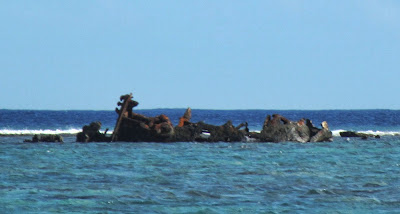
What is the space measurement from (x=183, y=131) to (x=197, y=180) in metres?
18.5

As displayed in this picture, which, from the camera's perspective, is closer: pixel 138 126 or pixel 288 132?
pixel 138 126

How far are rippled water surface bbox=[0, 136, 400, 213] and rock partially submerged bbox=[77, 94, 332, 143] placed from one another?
3.39 meters

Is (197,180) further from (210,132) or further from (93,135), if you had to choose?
(93,135)

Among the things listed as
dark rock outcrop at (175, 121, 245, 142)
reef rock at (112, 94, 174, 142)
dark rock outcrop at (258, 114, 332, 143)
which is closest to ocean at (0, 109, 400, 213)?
reef rock at (112, 94, 174, 142)

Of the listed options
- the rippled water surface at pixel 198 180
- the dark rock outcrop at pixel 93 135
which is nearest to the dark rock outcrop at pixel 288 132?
the rippled water surface at pixel 198 180

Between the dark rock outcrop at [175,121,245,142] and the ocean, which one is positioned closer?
the ocean

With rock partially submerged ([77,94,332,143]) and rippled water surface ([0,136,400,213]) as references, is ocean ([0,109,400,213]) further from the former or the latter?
rock partially submerged ([77,94,332,143])

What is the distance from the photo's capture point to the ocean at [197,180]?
1888 cm

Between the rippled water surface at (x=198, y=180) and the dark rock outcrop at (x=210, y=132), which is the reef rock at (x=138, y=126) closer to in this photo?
the dark rock outcrop at (x=210, y=132)

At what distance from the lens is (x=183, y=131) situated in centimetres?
4228

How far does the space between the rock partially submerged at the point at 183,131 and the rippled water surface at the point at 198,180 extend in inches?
134

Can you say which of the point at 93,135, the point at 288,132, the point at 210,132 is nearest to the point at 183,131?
the point at 210,132

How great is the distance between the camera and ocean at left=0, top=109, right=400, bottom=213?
61.9ft

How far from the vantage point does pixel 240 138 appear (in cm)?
4319
